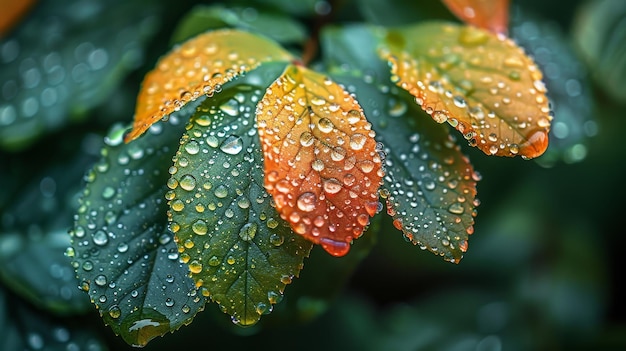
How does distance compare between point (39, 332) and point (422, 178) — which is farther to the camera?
point (39, 332)

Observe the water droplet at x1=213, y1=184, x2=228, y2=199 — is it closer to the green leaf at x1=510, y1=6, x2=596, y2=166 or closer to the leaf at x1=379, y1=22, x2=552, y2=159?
Result: the leaf at x1=379, y1=22, x2=552, y2=159

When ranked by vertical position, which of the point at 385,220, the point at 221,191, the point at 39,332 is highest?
the point at 221,191

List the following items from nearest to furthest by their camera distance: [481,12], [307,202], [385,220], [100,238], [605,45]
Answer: [307,202] < [100,238] < [481,12] < [385,220] < [605,45]

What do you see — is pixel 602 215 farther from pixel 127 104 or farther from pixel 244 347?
pixel 127 104

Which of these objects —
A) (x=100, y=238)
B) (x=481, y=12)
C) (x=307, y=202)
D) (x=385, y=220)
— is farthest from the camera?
(x=385, y=220)

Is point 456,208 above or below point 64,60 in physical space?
above

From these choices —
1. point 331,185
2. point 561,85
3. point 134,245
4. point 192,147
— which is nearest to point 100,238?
point 134,245

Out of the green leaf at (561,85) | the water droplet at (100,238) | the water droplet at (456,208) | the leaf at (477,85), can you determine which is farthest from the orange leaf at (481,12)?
the water droplet at (100,238)

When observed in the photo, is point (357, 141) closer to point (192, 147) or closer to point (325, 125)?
point (325, 125)
